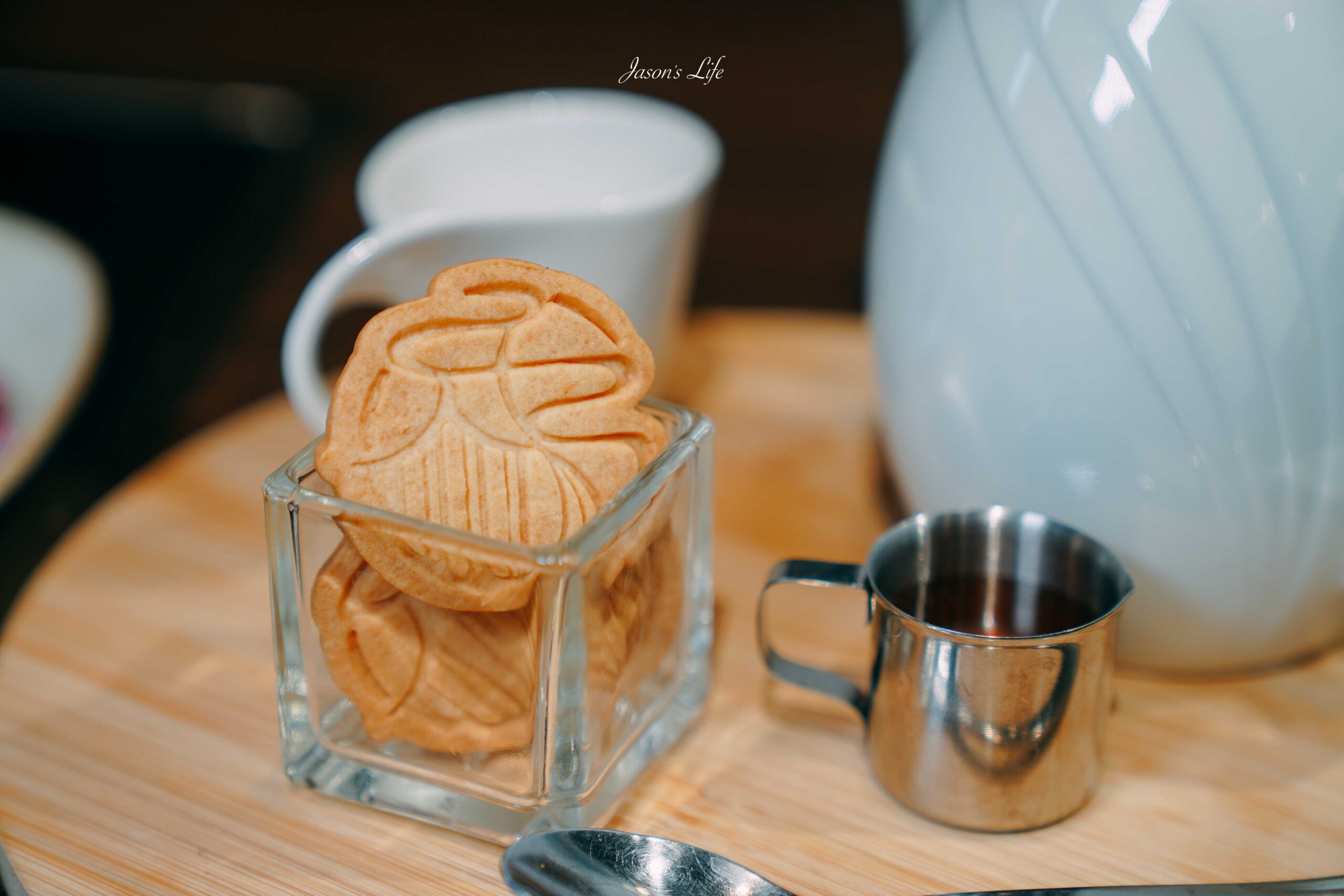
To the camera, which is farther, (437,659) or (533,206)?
(533,206)

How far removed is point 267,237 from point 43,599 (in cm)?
66

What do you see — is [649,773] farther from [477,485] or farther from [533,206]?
[533,206]

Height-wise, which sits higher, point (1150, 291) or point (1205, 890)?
point (1150, 291)

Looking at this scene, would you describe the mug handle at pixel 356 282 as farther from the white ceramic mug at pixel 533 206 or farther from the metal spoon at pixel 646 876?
the metal spoon at pixel 646 876

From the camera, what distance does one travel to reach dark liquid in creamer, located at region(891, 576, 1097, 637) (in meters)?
0.39

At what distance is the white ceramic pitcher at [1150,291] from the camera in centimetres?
33

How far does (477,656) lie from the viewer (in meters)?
0.33

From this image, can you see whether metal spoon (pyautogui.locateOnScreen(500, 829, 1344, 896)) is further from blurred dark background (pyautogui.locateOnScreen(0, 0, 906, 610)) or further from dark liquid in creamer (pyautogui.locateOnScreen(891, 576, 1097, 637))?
blurred dark background (pyautogui.locateOnScreen(0, 0, 906, 610))

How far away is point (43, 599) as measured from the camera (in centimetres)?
45

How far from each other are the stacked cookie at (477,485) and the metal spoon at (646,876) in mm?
32

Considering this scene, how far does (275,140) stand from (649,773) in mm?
973

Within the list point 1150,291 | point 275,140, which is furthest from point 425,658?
point 275,140

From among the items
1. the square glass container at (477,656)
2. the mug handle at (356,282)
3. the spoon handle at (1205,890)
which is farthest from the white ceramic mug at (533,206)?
the spoon handle at (1205,890)

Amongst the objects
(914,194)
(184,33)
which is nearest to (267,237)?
(184,33)
